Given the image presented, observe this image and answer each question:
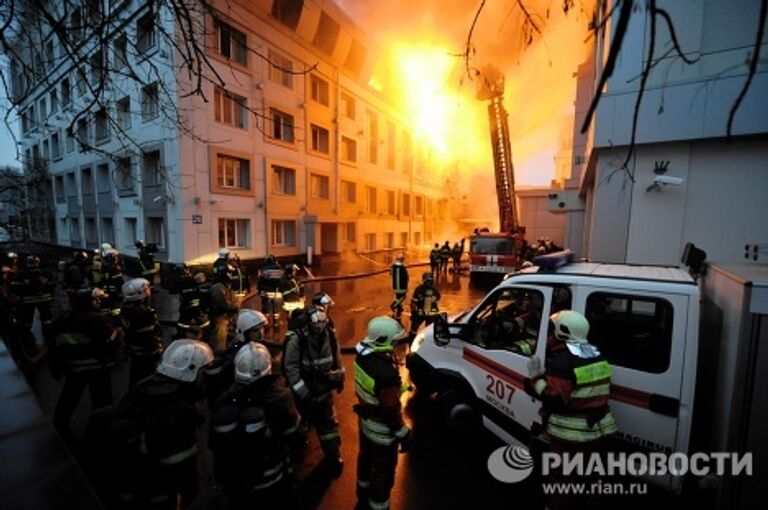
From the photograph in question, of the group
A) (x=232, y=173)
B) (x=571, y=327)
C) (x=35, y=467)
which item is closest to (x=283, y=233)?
(x=232, y=173)

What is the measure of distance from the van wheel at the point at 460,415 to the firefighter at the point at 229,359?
7.59 feet

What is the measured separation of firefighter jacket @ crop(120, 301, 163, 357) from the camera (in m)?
4.42

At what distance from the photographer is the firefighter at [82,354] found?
3.78 metres

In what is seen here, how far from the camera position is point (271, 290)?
8203 millimetres

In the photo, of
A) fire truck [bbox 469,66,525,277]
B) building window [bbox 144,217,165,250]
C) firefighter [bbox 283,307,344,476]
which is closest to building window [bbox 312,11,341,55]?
fire truck [bbox 469,66,525,277]

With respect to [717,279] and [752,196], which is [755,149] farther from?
[717,279]

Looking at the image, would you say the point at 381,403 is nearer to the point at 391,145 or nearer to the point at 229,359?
the point at 229,359

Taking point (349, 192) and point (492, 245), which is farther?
point (349, 192)

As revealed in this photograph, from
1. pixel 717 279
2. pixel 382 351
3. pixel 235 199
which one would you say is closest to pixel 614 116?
pixel 717 279

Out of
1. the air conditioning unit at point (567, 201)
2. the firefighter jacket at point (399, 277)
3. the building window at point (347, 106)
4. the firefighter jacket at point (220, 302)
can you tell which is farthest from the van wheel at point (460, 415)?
the building window at point (347, 106)

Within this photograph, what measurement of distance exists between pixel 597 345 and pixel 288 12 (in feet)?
67.7

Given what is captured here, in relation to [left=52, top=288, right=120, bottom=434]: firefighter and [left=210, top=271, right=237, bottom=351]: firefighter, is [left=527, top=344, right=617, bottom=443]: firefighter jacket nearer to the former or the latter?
[left=52, top=288, right=120, bottom=434]: firefighter

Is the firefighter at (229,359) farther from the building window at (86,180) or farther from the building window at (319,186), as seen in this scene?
the building window at (86,180)

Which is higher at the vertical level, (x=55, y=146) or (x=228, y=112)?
(x=55, y=146)
